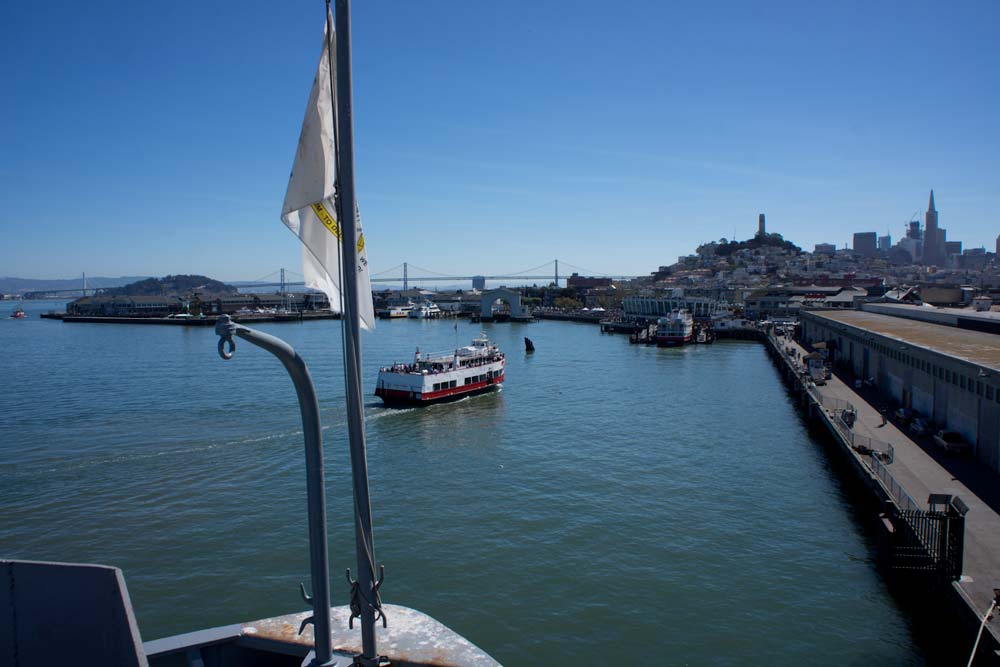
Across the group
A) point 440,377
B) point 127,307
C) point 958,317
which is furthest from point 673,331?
point 127,307

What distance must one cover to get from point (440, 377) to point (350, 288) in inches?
761

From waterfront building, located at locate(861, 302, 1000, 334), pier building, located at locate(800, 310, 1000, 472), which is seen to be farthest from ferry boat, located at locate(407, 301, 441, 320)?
pier building, located at locate(800, 310, 1000, 472)

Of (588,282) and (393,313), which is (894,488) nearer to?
(393,313)

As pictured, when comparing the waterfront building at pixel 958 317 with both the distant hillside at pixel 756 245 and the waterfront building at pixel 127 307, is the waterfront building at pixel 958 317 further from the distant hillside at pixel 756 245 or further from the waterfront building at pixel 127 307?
the distant hillside at pixel 756 245

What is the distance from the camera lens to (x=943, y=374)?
13266 millimetres

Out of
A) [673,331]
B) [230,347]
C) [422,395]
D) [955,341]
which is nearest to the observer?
[230,347]

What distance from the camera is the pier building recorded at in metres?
10.8

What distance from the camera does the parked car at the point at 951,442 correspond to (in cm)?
1148

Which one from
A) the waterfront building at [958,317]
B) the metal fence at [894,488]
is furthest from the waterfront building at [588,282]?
the metal fence at [894,488]

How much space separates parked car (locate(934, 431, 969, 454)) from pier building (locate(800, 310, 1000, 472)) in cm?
13

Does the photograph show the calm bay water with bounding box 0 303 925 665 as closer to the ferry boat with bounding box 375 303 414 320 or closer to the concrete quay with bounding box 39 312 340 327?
the concrete quay with bounding box 39 312 340 327

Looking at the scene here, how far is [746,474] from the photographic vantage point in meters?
13.0

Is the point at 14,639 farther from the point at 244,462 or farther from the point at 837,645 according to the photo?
the point at 244,462

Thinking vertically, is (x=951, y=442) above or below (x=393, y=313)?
below
